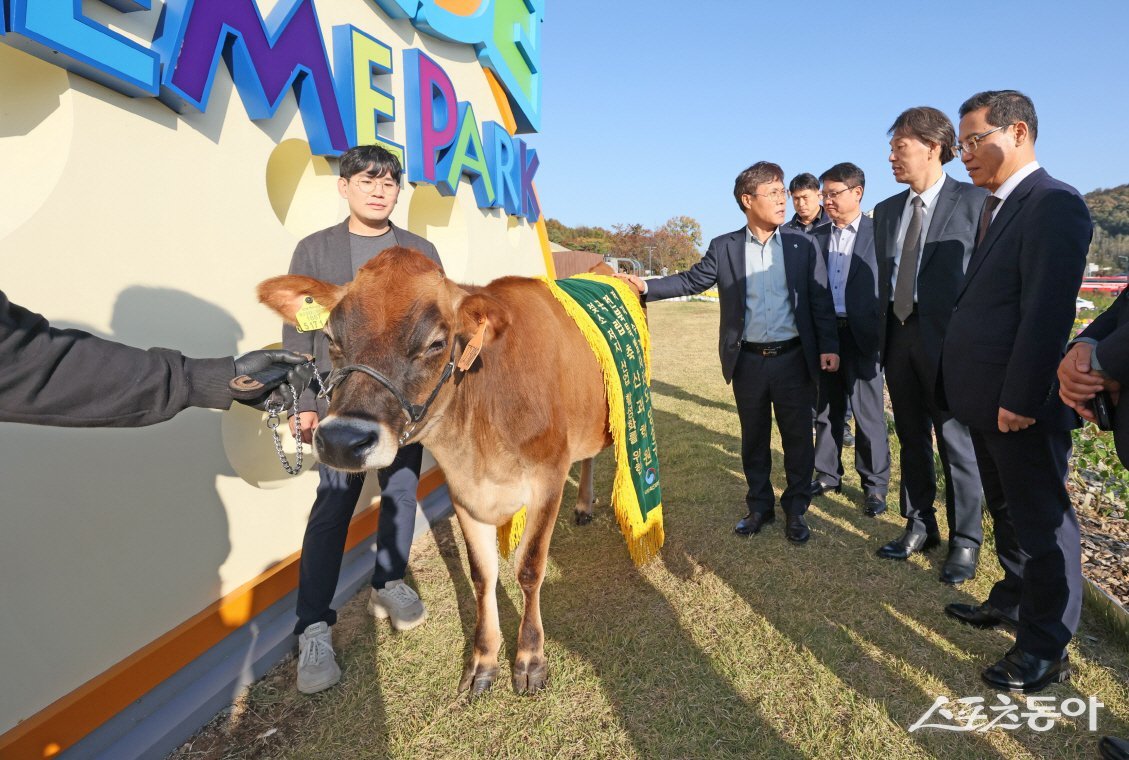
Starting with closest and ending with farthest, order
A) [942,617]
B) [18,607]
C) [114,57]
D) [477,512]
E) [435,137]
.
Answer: [18,607] → [114,57] → [477,512] → [942,617] → [435,137]

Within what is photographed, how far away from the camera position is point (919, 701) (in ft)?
7.45

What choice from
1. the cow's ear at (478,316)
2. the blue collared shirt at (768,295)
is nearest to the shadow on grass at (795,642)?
the blue collared shirt at (768,295)

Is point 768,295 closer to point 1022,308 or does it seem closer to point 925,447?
point 925,447

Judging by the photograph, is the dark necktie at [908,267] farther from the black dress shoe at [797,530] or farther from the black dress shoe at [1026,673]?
the black dress shoe at [1026,673]

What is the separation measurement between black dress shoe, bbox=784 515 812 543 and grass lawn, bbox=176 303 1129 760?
7cm

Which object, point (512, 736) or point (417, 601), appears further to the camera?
point (417, 601)

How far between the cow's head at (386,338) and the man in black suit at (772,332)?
205 centimetres

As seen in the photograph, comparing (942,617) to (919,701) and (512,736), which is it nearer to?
(919,701)

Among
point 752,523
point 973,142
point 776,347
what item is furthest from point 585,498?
point 973,142

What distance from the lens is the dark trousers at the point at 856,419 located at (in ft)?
13.7

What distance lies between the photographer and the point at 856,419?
14.3ft

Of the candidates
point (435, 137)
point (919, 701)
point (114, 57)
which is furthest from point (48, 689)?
point (435, 137)

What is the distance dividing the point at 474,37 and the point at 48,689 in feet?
19.0

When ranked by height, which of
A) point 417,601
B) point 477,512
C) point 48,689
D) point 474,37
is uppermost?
point 474,37
